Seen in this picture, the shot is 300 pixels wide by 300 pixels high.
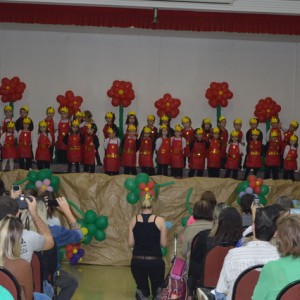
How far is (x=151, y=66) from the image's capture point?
15.9m

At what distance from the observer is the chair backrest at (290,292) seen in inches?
126

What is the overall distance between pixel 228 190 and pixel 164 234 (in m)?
3.57

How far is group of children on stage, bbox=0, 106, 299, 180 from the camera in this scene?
13.4 meters

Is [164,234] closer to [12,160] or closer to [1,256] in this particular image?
[1,256]

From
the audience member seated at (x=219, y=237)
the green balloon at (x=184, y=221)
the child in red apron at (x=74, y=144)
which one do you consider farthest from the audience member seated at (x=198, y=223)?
the child in red apron at (x=74, y=144)

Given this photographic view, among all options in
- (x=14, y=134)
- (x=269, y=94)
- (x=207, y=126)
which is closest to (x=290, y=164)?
(x=207, y=126)

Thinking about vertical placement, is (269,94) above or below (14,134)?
above

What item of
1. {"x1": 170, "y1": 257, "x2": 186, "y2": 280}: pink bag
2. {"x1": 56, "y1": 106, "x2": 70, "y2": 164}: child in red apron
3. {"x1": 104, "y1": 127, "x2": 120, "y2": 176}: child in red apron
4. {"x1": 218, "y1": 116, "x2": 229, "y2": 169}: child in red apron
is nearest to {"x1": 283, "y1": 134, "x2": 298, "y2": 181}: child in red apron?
{"x1": 218, "y1": 116, "x2": 229, "y2": 169}: child in red apron

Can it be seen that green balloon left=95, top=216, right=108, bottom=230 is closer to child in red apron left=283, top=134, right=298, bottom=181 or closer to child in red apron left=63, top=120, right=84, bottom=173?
child in red apron left=63, top=120, right=84, bottom=173

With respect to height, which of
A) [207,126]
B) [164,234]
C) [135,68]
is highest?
[135,68]

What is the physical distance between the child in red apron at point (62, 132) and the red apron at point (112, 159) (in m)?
1.17

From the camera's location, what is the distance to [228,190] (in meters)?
9.80

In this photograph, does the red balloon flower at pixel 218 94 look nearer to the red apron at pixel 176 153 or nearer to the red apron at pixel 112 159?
the red apron at pixel 176 153

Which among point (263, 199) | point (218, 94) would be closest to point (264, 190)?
point (263, 199)
